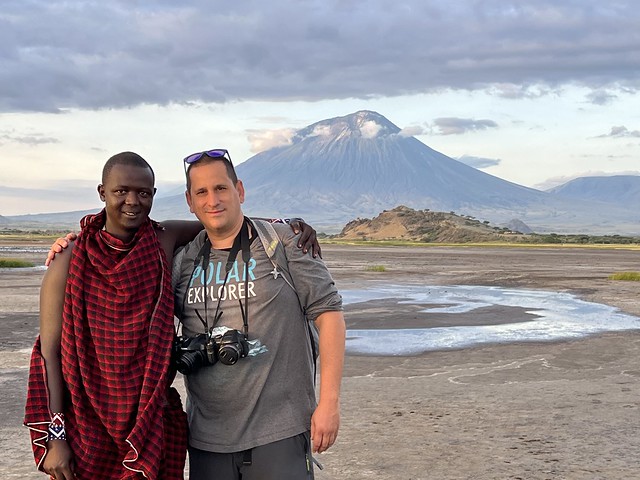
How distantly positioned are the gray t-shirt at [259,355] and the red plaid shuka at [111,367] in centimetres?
18

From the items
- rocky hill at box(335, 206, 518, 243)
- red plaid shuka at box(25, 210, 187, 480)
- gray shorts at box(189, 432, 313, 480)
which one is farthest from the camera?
rocky hill at box(335, 206, 518, 243)

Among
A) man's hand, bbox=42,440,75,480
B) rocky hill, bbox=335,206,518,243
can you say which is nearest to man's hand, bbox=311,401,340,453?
man's hand, bbox=42,440,75,480

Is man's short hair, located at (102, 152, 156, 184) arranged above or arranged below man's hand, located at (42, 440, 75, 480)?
above

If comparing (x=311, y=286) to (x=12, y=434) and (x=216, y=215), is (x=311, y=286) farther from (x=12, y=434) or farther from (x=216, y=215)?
(x=12, y=434)

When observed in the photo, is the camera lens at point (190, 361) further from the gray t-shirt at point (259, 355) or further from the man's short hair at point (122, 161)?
the man's short hair at point (122, 161)

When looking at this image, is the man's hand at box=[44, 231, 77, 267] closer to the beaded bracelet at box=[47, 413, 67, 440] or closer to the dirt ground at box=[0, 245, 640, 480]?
the beaded bracelet at box=[47, 413, 67, 440]

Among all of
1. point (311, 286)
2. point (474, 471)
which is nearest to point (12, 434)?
point (474, 471)

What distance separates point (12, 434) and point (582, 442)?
15.3 feet

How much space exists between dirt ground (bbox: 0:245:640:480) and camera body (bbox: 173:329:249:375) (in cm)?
288

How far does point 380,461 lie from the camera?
6.34m

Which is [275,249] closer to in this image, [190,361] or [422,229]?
[190,361]

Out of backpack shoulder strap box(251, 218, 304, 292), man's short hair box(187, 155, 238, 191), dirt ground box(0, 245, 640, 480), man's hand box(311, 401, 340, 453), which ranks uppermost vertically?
man's short hair box(187, 155, 238, 191)

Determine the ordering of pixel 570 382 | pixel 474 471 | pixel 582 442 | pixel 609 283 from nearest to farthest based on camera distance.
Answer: pixel 474 471 < pixel 582 442 < pixel 570 382 < pixel 609 283

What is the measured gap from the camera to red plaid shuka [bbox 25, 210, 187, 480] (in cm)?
326
